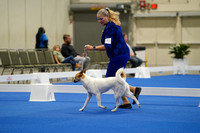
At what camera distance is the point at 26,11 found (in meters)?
15.4

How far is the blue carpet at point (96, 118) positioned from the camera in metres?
3.49

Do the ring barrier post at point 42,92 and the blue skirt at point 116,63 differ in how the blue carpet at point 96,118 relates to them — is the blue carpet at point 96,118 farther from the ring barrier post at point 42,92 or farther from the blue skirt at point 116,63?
the blue skirt at point 116,63

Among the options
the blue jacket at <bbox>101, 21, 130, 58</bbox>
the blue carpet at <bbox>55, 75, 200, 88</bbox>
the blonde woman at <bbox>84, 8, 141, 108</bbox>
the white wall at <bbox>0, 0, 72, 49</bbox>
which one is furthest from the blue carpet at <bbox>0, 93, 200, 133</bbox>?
the white wall at <bbox>0, 0, 72, 49</bbox>

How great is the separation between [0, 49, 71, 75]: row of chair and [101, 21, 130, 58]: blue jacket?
16.7 ft

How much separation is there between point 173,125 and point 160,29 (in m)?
14.8

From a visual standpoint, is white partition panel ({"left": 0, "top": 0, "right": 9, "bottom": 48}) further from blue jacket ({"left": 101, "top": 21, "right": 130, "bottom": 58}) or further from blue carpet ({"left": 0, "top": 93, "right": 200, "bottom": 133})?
blue jacket ({"left": 101, "top": 21, "right": 130, "bottom": 58})

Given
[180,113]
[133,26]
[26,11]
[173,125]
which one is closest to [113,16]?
[180,113]

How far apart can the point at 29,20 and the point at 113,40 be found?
11197 millimetres

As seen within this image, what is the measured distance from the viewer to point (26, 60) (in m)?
10.2

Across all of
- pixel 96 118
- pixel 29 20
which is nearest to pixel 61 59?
pixel 29 20

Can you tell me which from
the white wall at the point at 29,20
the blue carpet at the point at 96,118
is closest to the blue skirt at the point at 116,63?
the blue carpet at the point at 96,118

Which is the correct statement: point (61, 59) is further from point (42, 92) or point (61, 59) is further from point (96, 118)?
point (96, 118)

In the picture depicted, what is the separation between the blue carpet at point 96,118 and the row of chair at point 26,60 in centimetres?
402

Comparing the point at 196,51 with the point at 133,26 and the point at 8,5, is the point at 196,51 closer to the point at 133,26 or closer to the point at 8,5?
the point at 133,26
